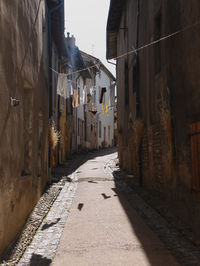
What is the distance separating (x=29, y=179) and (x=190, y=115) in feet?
11.3

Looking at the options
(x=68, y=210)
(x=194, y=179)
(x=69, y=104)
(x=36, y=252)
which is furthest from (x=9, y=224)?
(x=69, y=104)

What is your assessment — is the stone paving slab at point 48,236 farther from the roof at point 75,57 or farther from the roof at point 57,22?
the roof at point 75,57

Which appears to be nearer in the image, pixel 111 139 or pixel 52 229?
pixel 52 229

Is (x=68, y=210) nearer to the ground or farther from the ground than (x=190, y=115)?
nearer to the ground

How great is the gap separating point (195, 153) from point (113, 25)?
45.7ft

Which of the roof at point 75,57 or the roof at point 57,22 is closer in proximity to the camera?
the roof at point 57,22

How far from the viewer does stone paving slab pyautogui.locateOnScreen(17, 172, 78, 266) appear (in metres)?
4.52

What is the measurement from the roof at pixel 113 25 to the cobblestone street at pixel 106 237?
10741 millimetres

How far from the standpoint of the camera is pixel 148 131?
10656 millimetres

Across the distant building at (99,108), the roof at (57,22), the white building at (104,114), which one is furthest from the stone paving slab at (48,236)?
the white building at (104,114)

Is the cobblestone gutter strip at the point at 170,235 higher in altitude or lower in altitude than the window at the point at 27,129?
lower

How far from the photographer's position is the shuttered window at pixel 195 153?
5828 millimetres

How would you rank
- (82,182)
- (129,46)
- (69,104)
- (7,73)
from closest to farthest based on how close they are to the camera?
1. (7,73)
2. (82,182)
3. (129,46)
4. (69,104)

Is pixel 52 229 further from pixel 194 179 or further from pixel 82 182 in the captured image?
pixel 82 182
